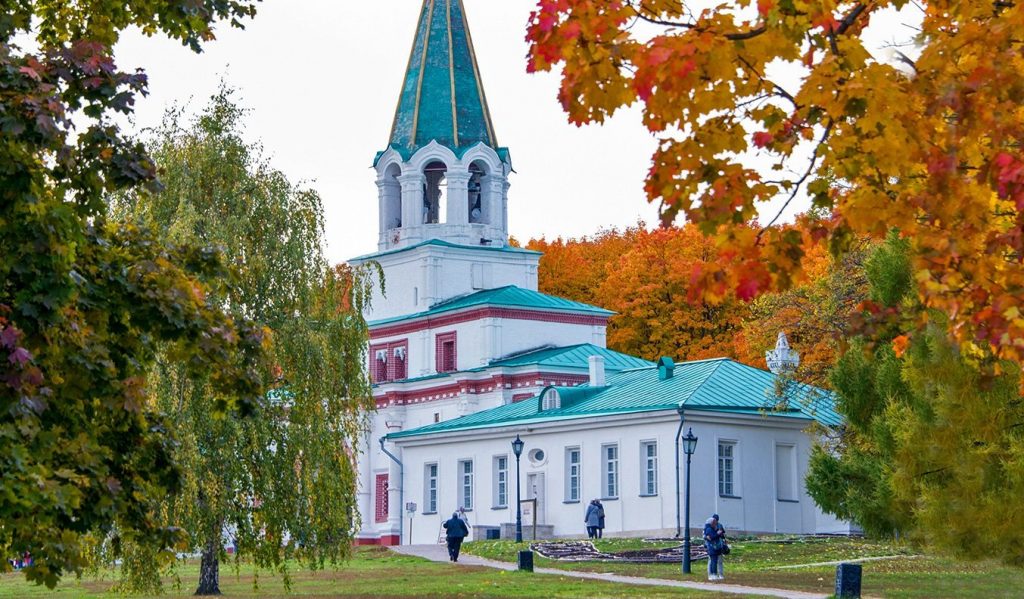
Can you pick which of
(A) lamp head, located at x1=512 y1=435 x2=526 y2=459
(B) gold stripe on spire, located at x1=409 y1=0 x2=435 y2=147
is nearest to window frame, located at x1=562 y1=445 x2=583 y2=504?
(A) lamp head, located at x1=512 y1=435 x2=526 y2=459

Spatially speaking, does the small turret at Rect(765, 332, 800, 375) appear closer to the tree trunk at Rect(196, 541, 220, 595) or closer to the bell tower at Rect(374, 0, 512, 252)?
the bell tower at Rect(374, 0, 512, 252)

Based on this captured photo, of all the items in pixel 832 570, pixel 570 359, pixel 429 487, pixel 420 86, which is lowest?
pixel 832 570

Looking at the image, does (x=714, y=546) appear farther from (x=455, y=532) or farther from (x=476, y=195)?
(x=476, y=195)

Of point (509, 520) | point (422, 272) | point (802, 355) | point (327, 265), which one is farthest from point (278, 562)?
point (422, 272)

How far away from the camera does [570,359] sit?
61.6 metres

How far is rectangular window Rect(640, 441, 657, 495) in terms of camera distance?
49.0 m

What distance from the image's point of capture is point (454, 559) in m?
41.1

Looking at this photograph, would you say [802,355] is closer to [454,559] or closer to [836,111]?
[454,559]

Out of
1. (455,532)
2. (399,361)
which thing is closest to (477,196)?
(399,361)

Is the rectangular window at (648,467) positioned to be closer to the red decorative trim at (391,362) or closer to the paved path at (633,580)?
the paved path at (633,580)

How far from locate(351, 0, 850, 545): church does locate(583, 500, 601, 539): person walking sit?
1.61 m

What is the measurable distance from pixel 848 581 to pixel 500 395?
33727mm

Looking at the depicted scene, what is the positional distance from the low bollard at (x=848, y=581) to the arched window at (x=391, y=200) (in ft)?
134

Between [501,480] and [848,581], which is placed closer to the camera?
[848,581]
